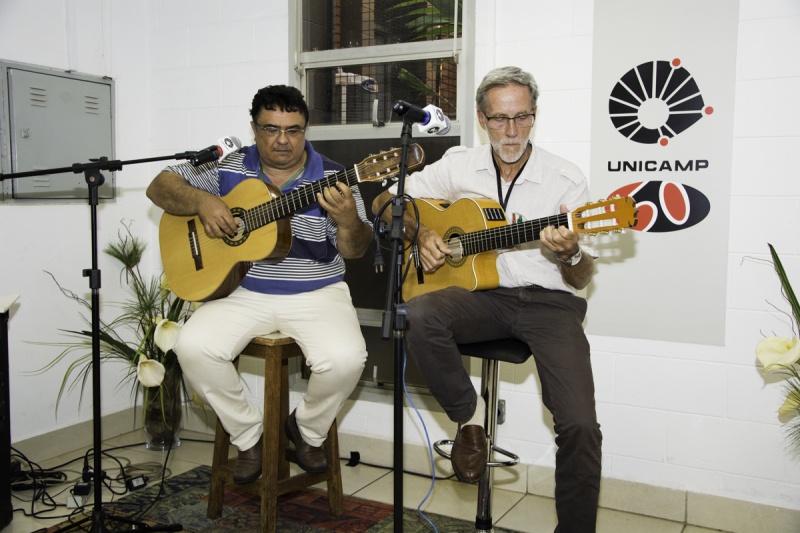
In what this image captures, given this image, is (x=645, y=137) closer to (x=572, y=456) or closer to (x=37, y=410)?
(x=572, y=456)

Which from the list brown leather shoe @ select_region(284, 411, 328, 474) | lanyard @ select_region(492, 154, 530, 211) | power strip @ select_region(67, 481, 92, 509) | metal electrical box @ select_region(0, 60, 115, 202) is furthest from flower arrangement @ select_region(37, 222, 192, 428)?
lanyard @ select_region(492, 154, 530, 211)

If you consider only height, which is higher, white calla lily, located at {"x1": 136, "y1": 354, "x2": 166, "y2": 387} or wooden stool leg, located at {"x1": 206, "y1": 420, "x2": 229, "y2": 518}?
white calla lily, located at {"x1": 136, "y1": 354, "x2": 166, "y2": 387}

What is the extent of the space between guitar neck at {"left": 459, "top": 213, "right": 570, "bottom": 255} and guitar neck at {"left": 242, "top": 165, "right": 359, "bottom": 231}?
16.5 inches

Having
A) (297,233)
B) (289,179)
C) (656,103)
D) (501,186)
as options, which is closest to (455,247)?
(501,186)

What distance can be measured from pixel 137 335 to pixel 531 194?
209 centimetres

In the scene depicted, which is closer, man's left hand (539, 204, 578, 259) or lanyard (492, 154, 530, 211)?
man's left hand (539, 204, 578, 259)

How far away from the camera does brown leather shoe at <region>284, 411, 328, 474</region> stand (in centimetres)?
262

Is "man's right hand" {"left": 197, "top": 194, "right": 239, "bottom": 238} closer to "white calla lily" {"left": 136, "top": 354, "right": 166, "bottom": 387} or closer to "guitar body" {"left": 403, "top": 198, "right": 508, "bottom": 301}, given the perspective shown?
"guitar body" {"left": 403, "top": 198, "right": 508, "bottom": 301}

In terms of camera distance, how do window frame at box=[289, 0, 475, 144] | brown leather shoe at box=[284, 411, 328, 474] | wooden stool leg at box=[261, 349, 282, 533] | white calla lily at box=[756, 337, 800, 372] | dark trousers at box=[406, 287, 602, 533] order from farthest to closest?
window frame at box=[289, 0, 475, 144], brown leather shoe at box=[284, 411, 328, 474], wooden stool leg at box=[261, 349, 282, 533], white calla lily at box=[756, 337, 800, 372], dark trousers at box=[406, 287, 602, 533]

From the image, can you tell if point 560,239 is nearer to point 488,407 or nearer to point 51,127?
point 488,407

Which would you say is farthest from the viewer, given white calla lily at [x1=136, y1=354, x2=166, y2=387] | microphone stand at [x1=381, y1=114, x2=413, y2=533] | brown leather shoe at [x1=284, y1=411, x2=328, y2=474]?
white calla lily at [x1=136, y1=354, x2=166, y2=387]

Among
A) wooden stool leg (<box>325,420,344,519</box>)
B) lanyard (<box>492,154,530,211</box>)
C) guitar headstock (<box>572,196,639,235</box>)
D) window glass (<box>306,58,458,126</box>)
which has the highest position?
window glass (<box>306,58,458,126</box>)

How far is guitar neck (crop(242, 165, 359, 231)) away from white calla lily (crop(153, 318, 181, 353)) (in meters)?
0.88

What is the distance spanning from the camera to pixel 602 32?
2734 millimetres
